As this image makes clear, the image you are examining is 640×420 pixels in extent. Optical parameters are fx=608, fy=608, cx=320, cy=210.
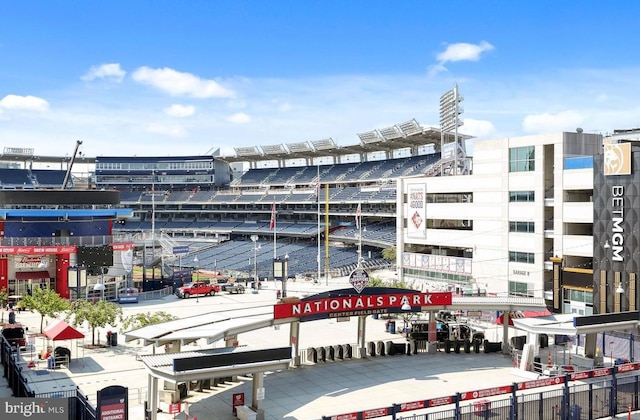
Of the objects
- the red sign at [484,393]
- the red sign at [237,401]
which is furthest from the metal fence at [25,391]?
the red sign at [484,393]

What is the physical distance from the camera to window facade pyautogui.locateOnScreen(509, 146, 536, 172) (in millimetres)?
50469

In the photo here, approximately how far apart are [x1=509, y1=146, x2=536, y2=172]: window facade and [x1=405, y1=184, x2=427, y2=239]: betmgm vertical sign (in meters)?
11.4

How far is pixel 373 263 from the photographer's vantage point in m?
77.9

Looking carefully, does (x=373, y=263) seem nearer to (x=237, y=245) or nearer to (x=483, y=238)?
(x=483, y=238)

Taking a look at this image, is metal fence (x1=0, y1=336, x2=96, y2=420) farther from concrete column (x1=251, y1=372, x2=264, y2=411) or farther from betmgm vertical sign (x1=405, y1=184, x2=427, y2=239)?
betmgm vertical sign (x1=405, y1=184, x2=427, y2=239)

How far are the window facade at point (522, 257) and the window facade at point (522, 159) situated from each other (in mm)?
7078

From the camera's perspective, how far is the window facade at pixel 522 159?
5047cm

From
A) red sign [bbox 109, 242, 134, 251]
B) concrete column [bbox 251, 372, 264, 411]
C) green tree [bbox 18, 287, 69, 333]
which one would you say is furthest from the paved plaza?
red sign [bbox 109, 242, 134, 251]

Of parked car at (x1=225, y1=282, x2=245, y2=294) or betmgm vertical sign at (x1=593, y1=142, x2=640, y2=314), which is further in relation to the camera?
parked car at (x1=225, y1=282, x2=245, y2=294)

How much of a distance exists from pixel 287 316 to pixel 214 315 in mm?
3527

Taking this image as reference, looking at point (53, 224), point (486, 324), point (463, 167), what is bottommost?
point (486, 324)

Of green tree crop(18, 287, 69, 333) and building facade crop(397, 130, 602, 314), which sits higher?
building facade crop(397, 130, 602, 314)

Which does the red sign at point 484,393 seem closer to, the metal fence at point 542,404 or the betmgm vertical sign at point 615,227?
the metal fence at point 542,404

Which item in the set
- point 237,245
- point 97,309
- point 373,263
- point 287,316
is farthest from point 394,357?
point 237,245
